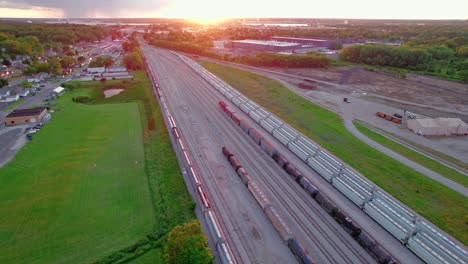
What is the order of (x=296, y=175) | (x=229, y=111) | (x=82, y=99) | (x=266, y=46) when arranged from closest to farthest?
(x=296, y=175) → (x=229, y=111) → (x=82, y=99) → (x=266, y=46)

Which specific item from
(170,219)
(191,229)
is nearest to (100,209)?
(170,219)

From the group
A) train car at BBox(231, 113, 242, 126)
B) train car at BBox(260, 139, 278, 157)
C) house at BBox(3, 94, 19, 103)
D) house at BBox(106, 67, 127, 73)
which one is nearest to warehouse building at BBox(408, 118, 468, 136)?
train car at BBox(260, 139, 278, 157)

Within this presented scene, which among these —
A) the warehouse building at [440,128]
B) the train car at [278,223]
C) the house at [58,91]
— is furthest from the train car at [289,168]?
the house at [58,91]

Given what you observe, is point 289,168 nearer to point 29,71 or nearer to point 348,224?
point 348,224

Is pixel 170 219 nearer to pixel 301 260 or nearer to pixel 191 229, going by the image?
pixel 191 229

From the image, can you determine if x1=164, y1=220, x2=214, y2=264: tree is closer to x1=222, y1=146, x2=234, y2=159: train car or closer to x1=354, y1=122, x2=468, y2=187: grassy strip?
x1=222, y1=146, x2=234, y2=159: train car

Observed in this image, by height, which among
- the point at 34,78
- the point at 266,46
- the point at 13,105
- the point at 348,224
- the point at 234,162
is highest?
the point at 266,46

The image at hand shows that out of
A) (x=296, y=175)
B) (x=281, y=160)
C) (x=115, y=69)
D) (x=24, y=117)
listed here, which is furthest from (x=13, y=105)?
(x=296, y=175)
